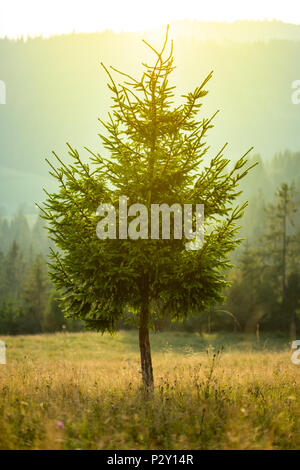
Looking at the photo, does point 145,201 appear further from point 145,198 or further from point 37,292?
point 37,292

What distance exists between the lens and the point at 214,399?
6125 millimetres

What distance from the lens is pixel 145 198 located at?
7.03 metres

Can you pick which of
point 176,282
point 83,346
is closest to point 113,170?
point 176,282

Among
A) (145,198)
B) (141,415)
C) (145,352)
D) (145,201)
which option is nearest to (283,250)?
(145,352)

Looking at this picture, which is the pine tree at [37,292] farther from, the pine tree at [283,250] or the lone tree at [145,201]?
the lone tree at [145,201]

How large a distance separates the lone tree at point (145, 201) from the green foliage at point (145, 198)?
0.02 metres

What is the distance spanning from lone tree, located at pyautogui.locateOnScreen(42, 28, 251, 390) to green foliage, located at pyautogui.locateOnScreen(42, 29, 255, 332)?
2 cm

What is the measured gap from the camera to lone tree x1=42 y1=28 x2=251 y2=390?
21.8 feet

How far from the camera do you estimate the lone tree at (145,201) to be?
21.8 ft

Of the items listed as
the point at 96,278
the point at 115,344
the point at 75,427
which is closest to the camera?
the point at 75,427

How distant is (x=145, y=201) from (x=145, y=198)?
145mm
